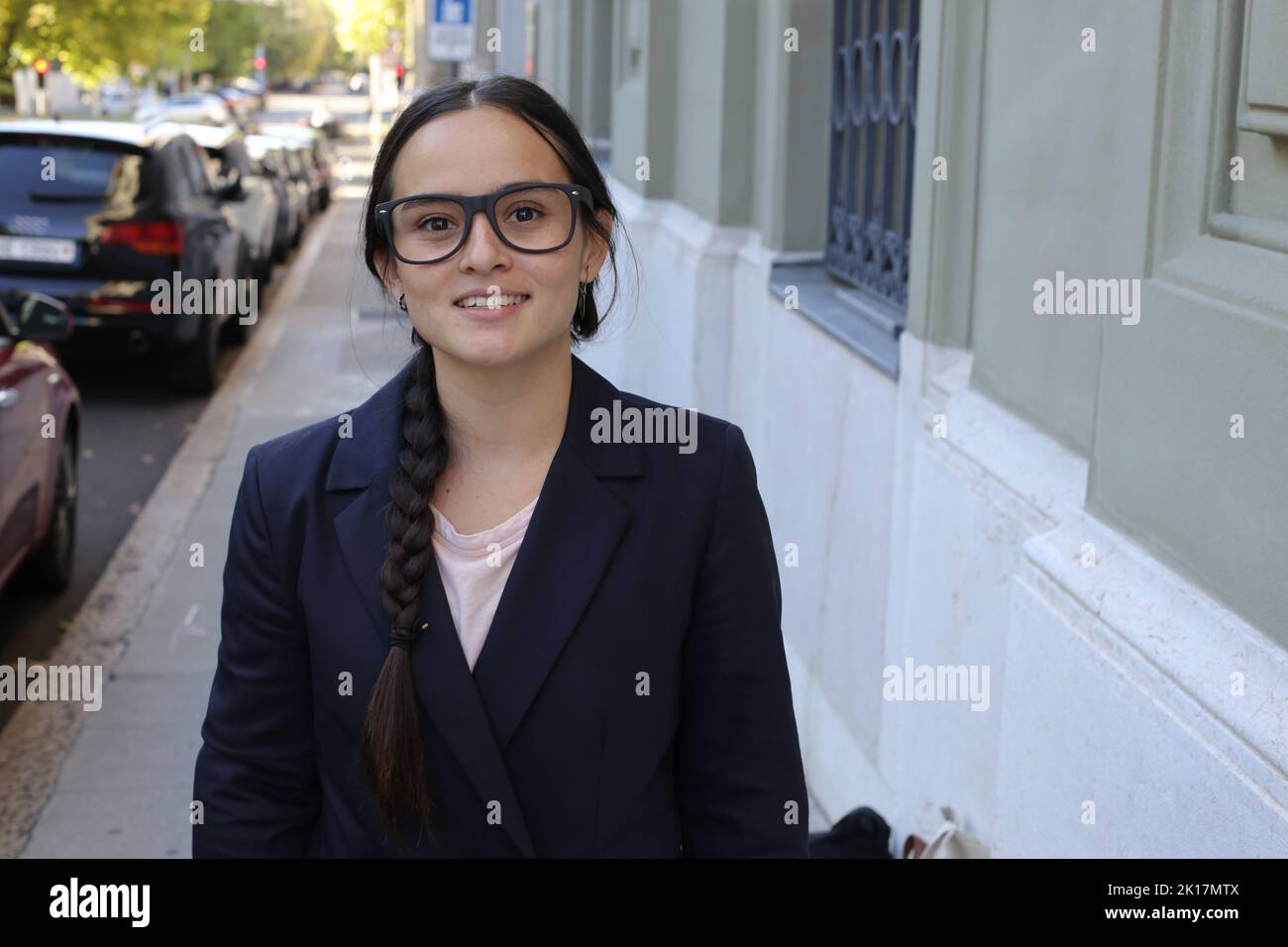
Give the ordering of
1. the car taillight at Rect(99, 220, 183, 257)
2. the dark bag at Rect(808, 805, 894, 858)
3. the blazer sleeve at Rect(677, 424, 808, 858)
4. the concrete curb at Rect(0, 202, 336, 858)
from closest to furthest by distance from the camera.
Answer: the blazer sleeve at Rect(677, 424, 808, 858) < the dark bag at Rect(808, 805, 894, 858) < the concrete curb at Rect(0, 202, 336, 858) < the car taillight at Rect(99, 220, 183, 257)

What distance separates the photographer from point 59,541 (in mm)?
7711

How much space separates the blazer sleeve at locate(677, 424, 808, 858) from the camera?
214cm

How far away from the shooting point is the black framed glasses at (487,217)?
2.09m

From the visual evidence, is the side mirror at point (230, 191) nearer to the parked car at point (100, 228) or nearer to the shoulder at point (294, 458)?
the parked car at point (100, 228)

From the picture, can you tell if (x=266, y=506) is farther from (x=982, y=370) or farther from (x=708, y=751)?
(x=982, y=370)

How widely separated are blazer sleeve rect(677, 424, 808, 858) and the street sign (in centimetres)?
1256

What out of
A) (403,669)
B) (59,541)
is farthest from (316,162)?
(403,669)

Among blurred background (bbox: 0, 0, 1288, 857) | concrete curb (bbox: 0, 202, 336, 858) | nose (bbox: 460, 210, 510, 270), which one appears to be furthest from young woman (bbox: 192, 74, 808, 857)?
concrete curb (bbox: 0, 202, 336, 858)

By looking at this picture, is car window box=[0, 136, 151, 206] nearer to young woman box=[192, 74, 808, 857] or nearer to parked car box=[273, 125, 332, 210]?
young woman box=[192, 74, 808, 857]

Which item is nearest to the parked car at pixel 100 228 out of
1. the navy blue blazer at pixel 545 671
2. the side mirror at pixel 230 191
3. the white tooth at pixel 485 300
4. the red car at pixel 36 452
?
the side mirror at pixel 230 191

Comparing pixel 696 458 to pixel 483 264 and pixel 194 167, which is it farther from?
pixel 194 167

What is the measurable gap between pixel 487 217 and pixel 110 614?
5964mm

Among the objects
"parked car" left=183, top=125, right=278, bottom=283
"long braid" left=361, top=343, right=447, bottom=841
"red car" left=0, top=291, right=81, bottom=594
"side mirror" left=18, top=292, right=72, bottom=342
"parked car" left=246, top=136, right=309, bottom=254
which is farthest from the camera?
"parked car" left=246, top=136, right=309, bottom=254
